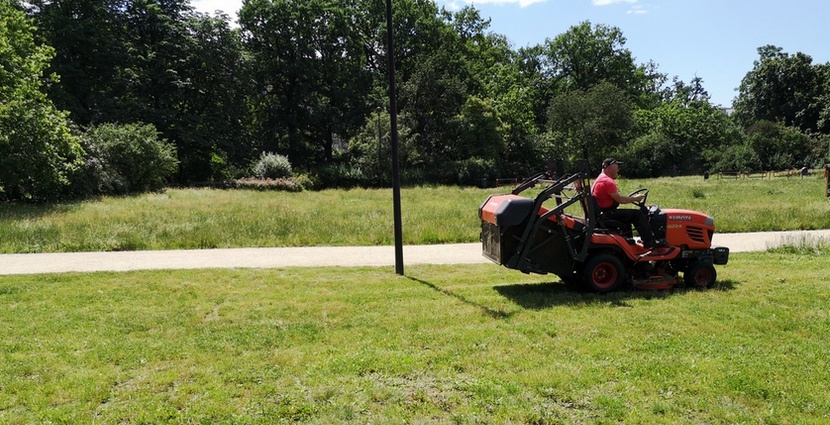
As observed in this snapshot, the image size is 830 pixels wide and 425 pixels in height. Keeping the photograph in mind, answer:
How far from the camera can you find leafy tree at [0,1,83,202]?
2027 cm

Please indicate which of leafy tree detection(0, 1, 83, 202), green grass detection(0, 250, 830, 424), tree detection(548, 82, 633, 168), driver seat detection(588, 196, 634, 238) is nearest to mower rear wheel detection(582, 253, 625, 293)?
green grass detection(0, 250, 830, 424)

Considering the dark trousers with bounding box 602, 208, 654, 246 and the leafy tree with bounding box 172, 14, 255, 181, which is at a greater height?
the leafy tree with bounding box 172, 14, 255, 181

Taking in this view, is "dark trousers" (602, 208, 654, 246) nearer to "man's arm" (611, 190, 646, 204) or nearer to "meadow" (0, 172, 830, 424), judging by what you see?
"man's arm" (611, 190, 646, 204)

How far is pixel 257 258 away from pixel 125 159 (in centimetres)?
1955

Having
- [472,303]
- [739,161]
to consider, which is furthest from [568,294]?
[739,161]

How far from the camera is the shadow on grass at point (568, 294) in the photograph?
713 cm

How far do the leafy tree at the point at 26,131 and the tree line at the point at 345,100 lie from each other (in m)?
0.21

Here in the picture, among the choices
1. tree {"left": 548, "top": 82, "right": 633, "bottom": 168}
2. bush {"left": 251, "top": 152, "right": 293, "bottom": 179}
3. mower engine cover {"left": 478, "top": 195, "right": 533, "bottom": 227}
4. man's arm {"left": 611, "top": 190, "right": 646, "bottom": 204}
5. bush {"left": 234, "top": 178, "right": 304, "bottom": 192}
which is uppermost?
tree {"left": 548, "top": 82, "right": 633, "bottom": 168}

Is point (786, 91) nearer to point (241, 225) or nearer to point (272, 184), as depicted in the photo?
point (272, 184)

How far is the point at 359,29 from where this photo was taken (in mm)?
51906

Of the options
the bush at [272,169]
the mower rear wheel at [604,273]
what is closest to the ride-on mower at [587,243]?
the mower rear wheel at [604,273]

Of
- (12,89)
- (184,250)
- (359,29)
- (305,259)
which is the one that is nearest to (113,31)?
→ (12,89)

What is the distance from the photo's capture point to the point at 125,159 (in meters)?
27.2

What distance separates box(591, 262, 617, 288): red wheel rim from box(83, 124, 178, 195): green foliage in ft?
78.4
